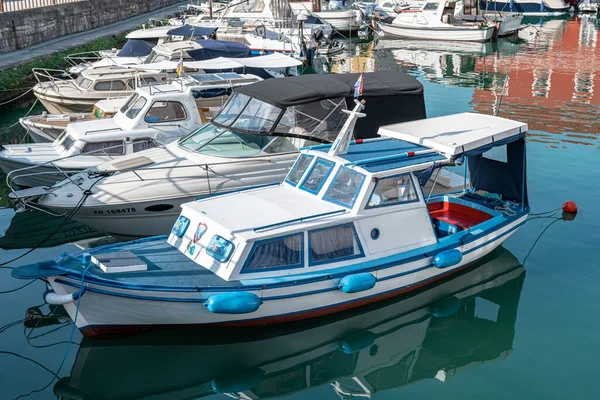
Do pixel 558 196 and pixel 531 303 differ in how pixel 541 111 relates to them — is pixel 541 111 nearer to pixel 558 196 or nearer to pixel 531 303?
pixel 558 196

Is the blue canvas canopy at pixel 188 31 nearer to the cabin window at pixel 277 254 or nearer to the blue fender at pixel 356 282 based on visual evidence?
the cabin window at pixel 277 254

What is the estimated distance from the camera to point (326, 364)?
975cm

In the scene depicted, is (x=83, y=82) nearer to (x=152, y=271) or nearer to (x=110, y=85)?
(x=110, y=85)

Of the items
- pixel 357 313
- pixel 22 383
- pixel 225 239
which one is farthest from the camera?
pixel 357 313

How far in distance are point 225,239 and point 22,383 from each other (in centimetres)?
326

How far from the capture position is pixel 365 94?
1439 cm

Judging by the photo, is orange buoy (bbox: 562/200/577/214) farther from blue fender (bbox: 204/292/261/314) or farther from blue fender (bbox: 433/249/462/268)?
blue fender (bbox: 204/292/261/314)

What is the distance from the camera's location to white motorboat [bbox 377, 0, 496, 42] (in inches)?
1645

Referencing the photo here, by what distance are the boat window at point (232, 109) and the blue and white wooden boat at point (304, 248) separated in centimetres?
296

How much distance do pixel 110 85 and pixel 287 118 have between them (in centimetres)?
954

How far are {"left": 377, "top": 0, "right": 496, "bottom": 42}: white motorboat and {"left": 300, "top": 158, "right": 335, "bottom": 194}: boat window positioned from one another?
33.4m

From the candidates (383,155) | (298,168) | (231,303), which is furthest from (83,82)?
(231,303)

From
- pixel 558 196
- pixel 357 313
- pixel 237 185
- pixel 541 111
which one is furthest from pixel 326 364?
pixel 541 111

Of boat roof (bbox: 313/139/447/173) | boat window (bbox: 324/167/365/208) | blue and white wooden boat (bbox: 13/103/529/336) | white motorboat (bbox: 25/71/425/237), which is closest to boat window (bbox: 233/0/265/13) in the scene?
white motorboat (bbox: 25/71/425/237)
